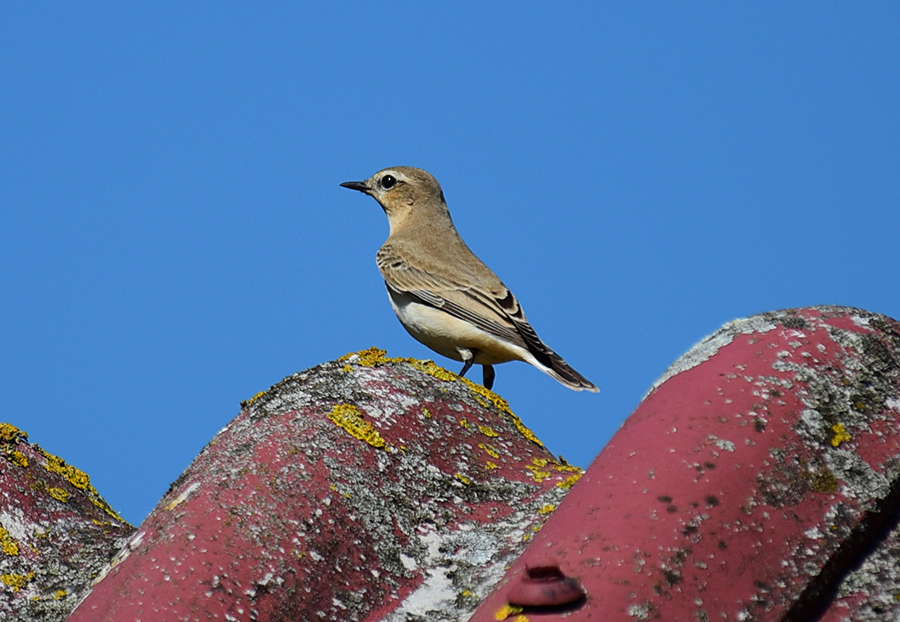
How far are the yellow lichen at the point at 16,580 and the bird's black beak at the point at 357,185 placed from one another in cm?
813

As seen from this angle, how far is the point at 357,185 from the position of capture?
445 inches

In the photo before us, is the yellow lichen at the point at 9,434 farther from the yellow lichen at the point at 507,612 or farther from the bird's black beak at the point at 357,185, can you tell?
the bird's black beak at the point at 357,185

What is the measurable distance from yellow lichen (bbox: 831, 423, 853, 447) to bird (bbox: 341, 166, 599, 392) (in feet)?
19.5

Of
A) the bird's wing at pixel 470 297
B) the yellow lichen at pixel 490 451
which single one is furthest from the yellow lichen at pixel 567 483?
the bird's wing at pixel 470 297

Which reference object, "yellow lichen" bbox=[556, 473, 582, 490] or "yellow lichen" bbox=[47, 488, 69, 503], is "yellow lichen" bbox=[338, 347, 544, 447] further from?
"yellow lichen" bbox=[47, 488, 69, 503]

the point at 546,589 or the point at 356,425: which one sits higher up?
the point at 356,425

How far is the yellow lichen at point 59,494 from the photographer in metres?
3.99

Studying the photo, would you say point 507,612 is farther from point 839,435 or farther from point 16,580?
point 16,580

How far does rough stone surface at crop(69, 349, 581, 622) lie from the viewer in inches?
106

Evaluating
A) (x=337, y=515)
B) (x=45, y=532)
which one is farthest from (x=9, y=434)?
(x=337, y=515)

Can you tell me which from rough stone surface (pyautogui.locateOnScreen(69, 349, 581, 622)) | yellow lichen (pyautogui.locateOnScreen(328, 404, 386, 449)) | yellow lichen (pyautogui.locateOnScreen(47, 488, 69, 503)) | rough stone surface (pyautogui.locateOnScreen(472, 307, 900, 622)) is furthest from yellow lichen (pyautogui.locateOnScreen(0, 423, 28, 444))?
rough stone surface (pyautogui.locateOnScreen(472, 307, 900, 622))

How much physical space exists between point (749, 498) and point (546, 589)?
550mm

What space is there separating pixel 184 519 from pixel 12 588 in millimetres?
877

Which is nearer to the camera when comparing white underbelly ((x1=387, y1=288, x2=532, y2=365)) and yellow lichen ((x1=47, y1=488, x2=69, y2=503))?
yellow lichen ((x1=47, y1=488, x2=69, y2=503))
